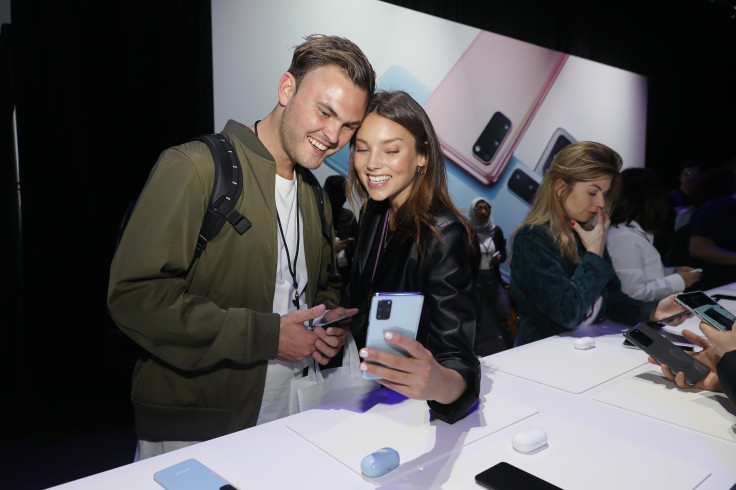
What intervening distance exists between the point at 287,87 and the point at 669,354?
146 centimetres

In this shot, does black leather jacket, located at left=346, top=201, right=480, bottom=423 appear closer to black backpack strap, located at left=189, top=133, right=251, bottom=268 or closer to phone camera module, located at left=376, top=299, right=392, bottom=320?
phone camera module, located at left=376, top=299, right=392, bottom=320

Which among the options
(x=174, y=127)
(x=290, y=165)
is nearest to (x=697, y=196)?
(x=290, y=165)

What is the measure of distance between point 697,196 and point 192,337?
4264 millimetres

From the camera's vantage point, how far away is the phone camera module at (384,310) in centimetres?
91

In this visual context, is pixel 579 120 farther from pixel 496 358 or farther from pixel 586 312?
pixel 496 358

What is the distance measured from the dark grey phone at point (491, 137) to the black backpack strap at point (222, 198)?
4081 millimetres

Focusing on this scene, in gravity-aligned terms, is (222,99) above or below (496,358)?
above

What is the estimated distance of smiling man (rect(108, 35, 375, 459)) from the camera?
129 centimetres

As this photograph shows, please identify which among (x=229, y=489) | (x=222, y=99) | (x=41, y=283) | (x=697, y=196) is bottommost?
(x=41, y=283)

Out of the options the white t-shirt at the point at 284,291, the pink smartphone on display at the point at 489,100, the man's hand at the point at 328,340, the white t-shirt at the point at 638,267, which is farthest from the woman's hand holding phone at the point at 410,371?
the pink smartphone on display at the point at 489,100

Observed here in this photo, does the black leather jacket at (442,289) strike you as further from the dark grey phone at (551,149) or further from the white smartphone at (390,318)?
the dark grey phone at (551,149)

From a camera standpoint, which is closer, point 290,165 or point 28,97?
point 290,165

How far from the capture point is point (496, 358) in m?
1.73

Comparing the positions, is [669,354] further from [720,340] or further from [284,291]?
[284,291]
